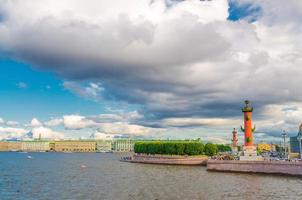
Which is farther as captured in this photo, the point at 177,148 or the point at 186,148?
the point at 177,148

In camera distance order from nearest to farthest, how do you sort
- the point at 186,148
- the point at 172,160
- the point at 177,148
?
the point at 172,160, the point at 186,148, the point at 177,148

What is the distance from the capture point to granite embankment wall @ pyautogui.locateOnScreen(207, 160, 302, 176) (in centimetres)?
6103

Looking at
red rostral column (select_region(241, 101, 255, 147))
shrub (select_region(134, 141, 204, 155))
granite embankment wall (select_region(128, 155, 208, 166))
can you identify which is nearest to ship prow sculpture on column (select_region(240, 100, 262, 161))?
red rostral column (select_region(241, 101, 255, 147))

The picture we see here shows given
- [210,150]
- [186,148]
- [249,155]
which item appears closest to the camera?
[249,155]

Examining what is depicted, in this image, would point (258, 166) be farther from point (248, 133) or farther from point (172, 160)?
point (172, 160)

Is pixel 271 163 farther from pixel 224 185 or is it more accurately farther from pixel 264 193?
pixel 264 193

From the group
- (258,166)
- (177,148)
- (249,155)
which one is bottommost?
(258,166)

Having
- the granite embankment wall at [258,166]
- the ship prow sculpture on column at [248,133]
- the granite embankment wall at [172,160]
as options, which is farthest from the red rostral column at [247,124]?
the granite embankment wall at [172,160]

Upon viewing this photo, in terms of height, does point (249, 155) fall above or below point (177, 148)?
below

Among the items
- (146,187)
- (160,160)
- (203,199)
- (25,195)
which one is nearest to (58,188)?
(25,195)

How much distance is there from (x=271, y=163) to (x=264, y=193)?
20391 millimetres

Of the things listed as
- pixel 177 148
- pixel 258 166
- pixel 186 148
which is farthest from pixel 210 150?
pixel 258 166

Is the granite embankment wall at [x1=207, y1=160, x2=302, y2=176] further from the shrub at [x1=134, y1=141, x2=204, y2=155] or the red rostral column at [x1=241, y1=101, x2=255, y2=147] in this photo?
the shrub at [x1=134, y1=141, x2=204, y2=155]

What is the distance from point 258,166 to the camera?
67.1m
